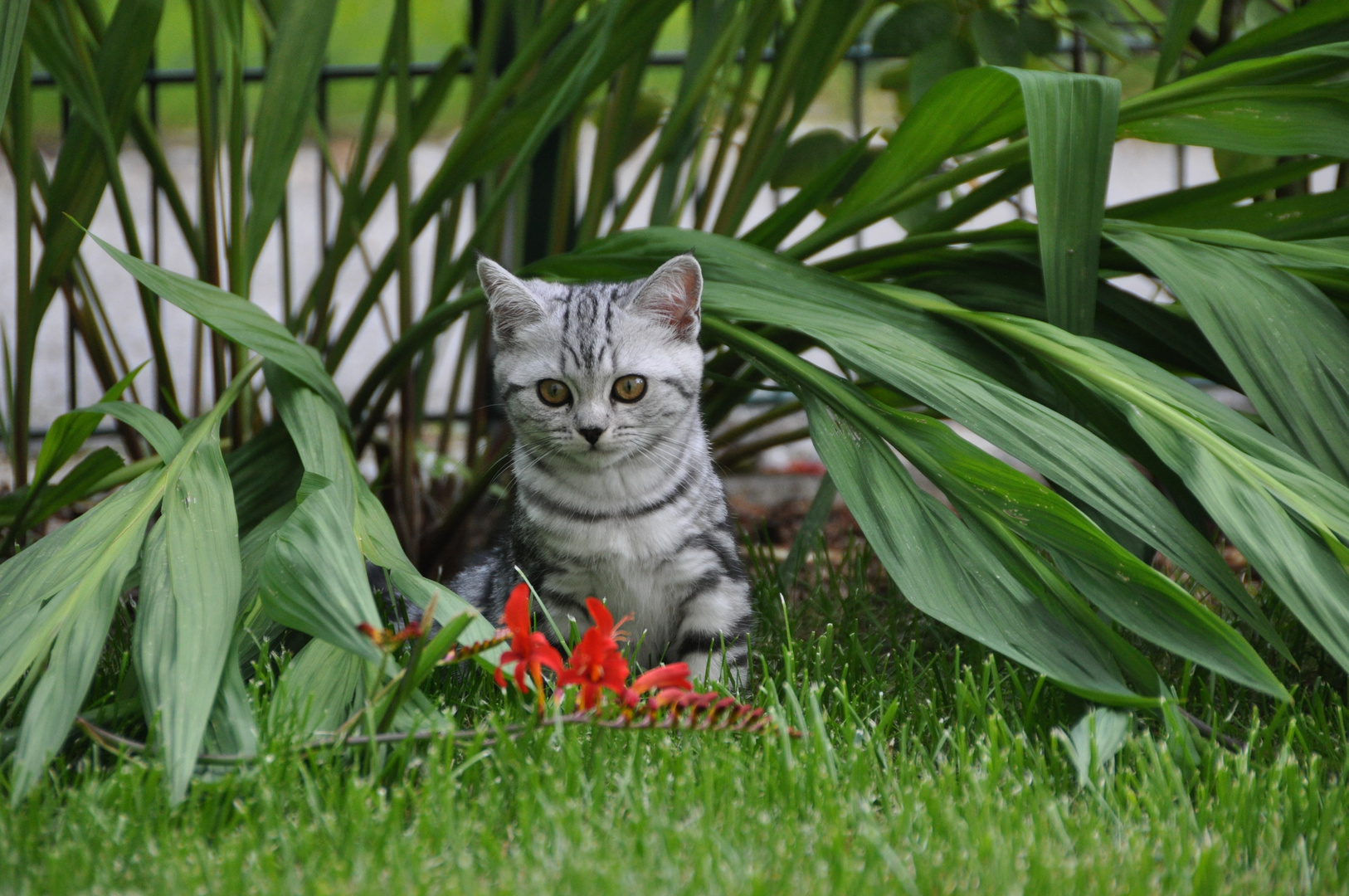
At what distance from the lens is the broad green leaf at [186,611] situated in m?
0.92

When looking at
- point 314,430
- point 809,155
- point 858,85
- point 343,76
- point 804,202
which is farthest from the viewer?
point 858,85

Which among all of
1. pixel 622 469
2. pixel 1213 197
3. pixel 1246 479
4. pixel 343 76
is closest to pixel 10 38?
pixel 622 469

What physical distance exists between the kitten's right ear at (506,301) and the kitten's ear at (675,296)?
164 mm

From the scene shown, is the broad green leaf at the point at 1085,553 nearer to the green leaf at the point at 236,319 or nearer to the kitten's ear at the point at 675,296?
the kitten's ear at the point at 675,296

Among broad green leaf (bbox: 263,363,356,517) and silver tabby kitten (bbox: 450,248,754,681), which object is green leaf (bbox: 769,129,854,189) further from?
broad green leaf (bbox: 263,363,356,517)

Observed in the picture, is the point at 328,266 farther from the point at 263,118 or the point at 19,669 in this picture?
the point at 19,669

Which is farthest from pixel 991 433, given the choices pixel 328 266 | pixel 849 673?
pixel 328 266

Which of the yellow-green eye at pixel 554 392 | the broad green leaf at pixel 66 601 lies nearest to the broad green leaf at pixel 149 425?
the broad green leaf at pixel 66 601

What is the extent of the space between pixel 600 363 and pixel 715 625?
0.44m

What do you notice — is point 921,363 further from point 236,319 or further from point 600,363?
point 236,319

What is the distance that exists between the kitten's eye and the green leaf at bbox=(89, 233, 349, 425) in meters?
0.44

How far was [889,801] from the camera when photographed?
1007 mm

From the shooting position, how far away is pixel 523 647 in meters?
1.00

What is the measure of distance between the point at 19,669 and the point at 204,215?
1.06 metres
